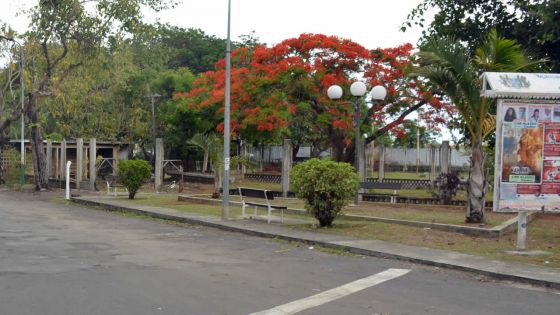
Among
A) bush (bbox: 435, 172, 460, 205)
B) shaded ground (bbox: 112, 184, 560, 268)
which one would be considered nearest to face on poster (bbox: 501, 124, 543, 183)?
shaded ground (bbox: 112, 184, 560, 268)

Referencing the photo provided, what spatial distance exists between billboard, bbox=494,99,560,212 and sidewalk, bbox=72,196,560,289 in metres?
1.61

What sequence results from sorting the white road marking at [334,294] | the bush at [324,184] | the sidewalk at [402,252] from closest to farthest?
the white road marking at [334,294] < the sidewalk at [402,252] < the bush at [324,184]

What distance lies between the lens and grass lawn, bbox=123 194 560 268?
38.3 feet

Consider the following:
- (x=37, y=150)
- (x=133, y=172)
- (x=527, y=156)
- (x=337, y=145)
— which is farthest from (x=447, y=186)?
(x=37, y=150)

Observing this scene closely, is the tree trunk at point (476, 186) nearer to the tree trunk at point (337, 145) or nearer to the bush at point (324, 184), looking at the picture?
the bush at point (324, 184)

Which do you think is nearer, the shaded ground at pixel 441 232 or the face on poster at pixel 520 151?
the face on poster at pixel 520 151

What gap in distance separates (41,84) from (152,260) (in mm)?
22257

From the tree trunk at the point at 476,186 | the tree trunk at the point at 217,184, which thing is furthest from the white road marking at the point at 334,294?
the tree trunk at the point at 217,184

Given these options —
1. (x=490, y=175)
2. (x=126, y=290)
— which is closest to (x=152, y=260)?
(x=126, y=290)

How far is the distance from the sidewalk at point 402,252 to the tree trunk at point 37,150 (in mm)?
16504

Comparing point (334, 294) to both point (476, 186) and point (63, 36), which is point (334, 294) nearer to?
point (476, 186)

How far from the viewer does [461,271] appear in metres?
9.99

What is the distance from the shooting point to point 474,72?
14531mm

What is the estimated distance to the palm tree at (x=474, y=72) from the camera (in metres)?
14.3
